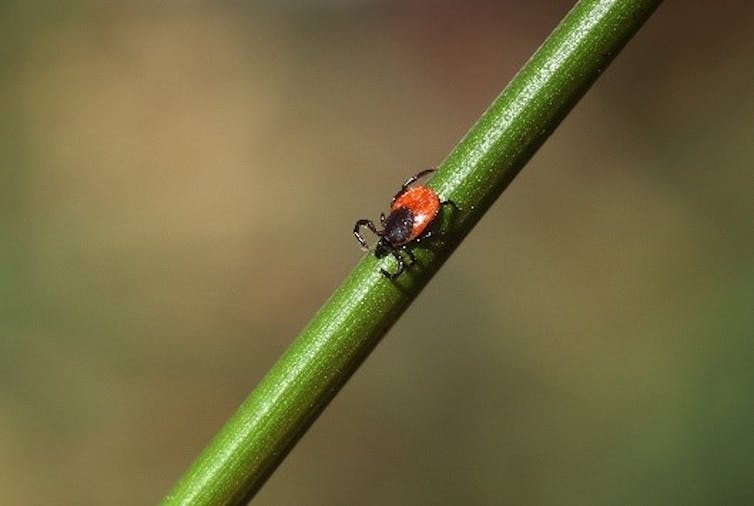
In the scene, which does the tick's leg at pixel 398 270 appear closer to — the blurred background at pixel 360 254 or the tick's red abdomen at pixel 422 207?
the tick's red abdomen at pixel 422 207

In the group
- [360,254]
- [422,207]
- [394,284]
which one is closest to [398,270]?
[394,284]

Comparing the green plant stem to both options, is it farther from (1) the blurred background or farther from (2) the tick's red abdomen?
(1) the blurred background

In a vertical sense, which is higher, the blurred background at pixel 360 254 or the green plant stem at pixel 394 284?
the blurred background at pixel 360 254

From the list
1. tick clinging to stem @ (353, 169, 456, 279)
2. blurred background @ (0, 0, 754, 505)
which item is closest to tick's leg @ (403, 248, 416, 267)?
tick clinging to stem @ (353, 169, 456, 279)

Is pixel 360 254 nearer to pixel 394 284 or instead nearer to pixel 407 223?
pixel 407 223

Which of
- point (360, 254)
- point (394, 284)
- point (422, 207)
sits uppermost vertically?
point (360, 254)

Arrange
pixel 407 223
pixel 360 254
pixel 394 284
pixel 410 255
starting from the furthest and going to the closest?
pixel 360 254 → pixel 407 223 → pixel 410 255 → pixel 394 284

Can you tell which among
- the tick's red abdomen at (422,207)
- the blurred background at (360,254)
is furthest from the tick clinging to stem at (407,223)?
the blurred background at (360,254)
